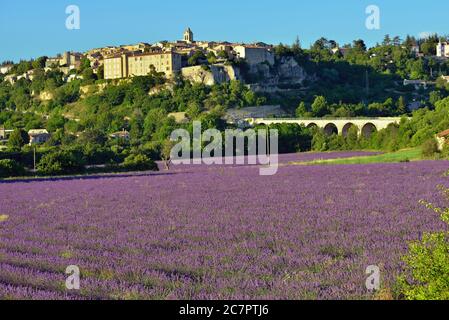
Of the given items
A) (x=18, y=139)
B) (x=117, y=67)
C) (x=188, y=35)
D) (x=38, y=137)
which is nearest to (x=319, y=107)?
(x=38, y=137)

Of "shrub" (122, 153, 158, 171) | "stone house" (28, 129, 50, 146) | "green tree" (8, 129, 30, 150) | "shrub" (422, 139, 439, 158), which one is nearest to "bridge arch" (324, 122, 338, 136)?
"stone house" (28, 129, 50, 146)

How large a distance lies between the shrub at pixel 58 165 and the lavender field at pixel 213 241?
607 inches

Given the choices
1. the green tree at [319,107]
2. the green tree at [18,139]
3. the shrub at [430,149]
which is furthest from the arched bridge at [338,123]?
the shrub at [430,149]

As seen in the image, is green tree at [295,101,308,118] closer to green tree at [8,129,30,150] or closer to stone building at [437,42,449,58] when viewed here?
green tree at [8,129,30,150]

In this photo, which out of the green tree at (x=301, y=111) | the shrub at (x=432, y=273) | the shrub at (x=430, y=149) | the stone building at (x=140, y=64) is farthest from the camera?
the stone building at (x=140, y=64)

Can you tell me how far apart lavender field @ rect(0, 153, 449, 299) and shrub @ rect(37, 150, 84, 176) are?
15.4 metres

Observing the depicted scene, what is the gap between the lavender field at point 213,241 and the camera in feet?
20.5

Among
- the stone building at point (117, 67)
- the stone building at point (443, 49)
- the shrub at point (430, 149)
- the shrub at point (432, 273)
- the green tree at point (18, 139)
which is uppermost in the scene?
the stone building at point (443, 49)

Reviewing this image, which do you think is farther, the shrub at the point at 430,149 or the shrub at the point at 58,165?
the shrub at the point at 430,149

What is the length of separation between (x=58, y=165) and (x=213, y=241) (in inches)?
1015

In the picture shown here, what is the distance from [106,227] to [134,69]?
9679 cm

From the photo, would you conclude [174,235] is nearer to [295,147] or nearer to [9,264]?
[9,264]

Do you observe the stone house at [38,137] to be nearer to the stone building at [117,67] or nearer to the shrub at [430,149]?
the stone building at [117,67]
